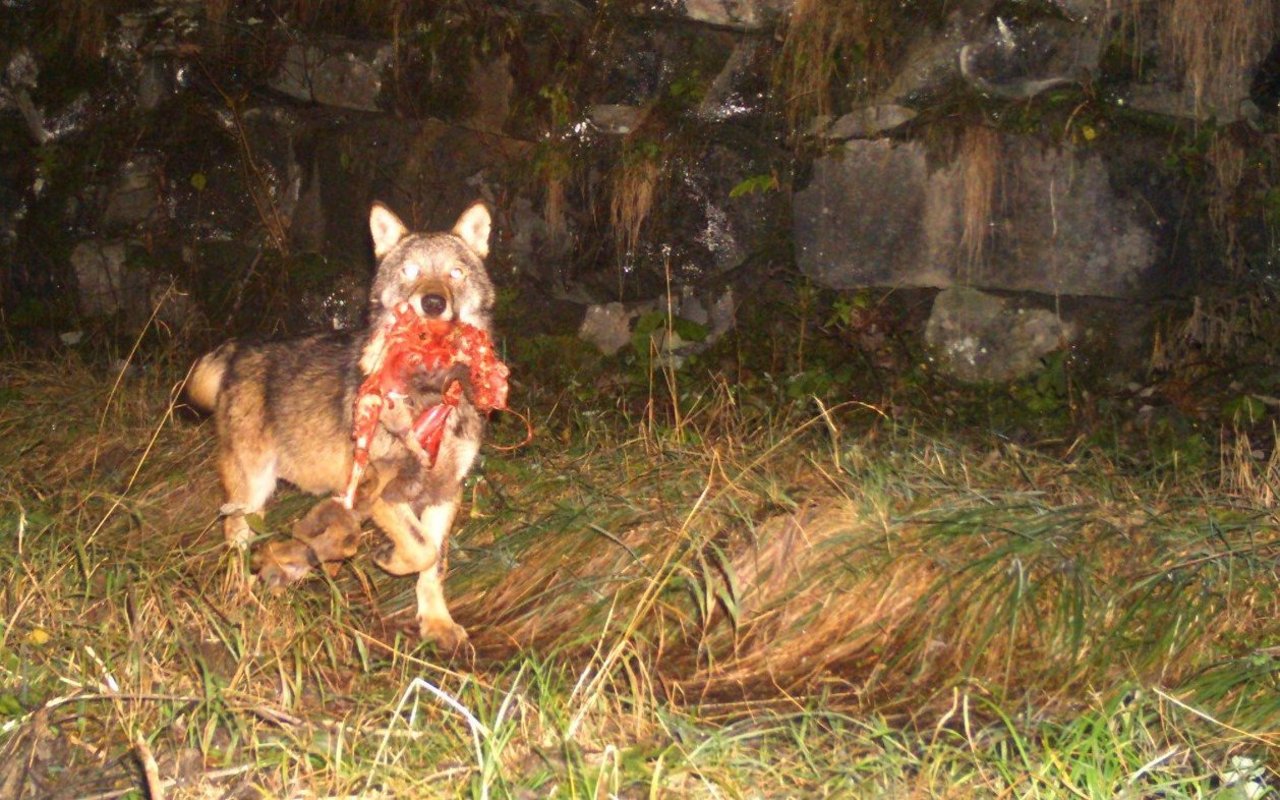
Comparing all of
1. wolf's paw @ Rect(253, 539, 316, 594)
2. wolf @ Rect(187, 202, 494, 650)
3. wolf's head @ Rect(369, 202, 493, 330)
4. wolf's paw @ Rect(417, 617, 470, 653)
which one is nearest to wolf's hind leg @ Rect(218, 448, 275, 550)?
wolf @ Rect(187, 202, 494, 650)

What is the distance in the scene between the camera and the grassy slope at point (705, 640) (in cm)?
362

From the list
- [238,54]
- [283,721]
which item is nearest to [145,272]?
[238,54]

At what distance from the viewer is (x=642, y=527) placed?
522 centimetres

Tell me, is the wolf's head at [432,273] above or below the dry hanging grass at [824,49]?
below

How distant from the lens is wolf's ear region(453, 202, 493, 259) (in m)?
5.52

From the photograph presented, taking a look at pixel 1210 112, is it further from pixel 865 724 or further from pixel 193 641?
pixel 193 641

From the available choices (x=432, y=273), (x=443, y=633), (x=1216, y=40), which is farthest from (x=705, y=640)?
(x=1216, y=40)

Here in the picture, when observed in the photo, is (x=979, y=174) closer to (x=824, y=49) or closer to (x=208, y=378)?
(x=824, y=49)

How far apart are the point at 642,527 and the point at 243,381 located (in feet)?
6.39

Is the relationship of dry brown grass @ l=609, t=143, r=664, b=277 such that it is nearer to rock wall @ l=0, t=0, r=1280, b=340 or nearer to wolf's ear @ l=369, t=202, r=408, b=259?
rock wall @ l=0, t=0, r=1280, b=340

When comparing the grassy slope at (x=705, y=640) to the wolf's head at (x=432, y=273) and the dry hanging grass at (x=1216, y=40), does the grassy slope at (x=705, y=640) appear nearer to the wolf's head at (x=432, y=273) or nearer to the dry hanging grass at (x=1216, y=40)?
the wolf's head at (x=432, y=273)

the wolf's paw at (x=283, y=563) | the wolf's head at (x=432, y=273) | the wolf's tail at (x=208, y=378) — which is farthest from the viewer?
the wolf's tail at (x=208, y=378)

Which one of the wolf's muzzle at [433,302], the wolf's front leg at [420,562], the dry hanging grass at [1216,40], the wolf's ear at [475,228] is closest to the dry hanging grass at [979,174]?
the dry hanging grass at [1216,40]

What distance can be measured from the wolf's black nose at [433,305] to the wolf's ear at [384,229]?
0.69 m
